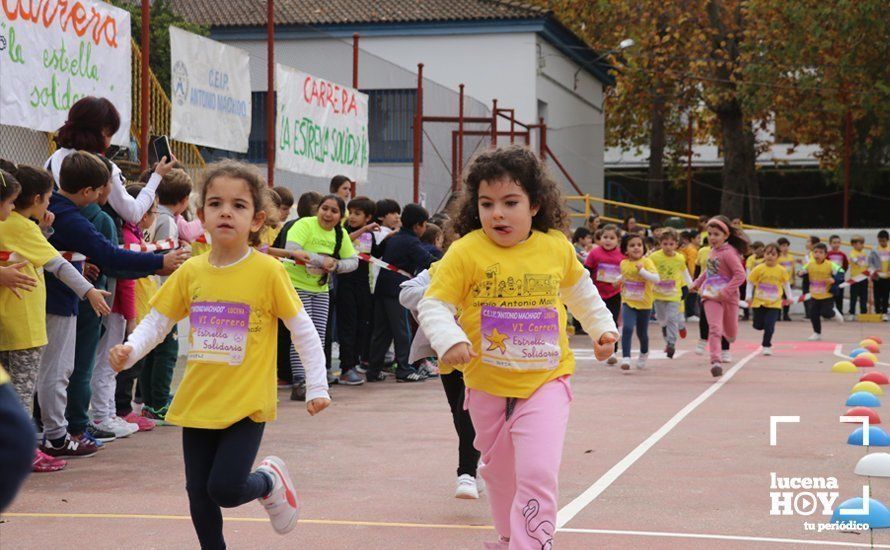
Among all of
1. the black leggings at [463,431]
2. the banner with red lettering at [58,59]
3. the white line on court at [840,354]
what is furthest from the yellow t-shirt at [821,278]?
the black leggings at [463,431]

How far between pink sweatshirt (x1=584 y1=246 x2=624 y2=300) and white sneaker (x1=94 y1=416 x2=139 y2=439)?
27.9 feet

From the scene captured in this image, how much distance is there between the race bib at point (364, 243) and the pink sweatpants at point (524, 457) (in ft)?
28.1

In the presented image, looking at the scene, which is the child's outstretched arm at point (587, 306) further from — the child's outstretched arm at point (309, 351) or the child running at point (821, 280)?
the child running at point (821, 280)

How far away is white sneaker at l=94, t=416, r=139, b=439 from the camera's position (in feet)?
30.8

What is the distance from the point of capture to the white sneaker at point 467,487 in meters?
7.03

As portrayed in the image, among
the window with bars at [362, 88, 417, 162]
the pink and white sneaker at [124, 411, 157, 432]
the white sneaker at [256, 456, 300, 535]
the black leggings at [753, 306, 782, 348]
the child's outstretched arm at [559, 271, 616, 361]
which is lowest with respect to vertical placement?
the pink and white sneaker at [124, 411, 157, 432]

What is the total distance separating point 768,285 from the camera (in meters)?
19.6

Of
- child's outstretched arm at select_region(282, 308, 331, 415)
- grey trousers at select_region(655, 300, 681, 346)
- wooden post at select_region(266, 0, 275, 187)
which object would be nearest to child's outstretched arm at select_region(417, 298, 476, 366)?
child's outstretched arm at select_region(282, 308, 331, 415)

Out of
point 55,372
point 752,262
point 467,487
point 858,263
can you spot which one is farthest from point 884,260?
point 55,372

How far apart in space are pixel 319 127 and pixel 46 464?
28.8 feet

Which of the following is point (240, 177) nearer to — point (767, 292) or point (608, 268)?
point (608, 268)

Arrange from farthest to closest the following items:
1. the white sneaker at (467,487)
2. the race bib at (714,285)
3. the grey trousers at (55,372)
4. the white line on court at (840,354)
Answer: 1. the white line on court at (840,354)
2. the race bib at (714,285)
3. the grey trousers at (55,372)
4. the white sneaker at (467,487)

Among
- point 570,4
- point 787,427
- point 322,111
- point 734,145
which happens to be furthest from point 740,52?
point 787,427

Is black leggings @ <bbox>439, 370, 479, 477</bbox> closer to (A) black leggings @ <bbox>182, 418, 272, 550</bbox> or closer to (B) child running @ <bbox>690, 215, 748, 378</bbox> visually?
(A) black leggings @ <bbox>182, 418, 272, 550</bbox>
